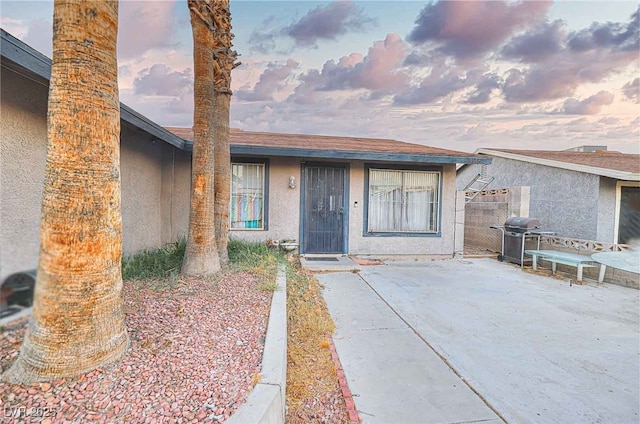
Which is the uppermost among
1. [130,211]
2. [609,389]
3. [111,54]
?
[111,54]

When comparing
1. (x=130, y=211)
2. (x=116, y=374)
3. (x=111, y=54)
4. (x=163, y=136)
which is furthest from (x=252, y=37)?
(x=116, y=374)

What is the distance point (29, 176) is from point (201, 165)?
184cm

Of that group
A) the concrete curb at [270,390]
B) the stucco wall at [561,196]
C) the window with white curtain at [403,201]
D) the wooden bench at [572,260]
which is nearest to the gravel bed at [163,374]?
the concrete curb at [270,390]

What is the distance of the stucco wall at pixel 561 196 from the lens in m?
8.20

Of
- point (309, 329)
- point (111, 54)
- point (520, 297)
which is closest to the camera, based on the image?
point (111, 54)

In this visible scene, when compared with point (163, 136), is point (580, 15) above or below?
above

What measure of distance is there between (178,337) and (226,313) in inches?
28.3

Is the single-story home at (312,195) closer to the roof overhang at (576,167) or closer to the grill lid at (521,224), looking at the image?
the grill lid at (521,224)

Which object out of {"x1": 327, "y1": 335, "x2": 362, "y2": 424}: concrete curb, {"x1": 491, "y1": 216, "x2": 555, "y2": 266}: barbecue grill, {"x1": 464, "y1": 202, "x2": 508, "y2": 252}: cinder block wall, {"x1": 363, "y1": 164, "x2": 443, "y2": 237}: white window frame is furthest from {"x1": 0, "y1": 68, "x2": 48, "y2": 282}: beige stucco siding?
{"x1": 464, "y1": 202, "x2": 508, "y2": 252}: cinder block wall

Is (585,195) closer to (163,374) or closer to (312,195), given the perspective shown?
(312,195)

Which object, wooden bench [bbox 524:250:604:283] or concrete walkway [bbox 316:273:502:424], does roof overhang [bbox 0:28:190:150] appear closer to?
concrete walkway [bbox 316:273:502:424]

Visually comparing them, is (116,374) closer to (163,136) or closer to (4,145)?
(4,145)

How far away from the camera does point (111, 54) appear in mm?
2158

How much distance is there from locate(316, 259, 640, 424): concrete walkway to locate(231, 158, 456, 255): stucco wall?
214 cm
